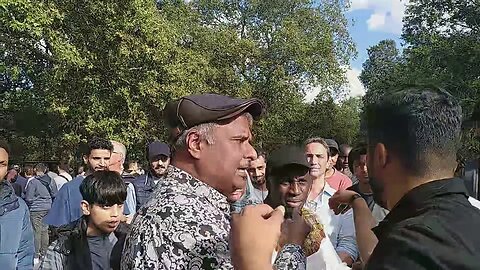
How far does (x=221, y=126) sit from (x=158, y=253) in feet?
1.67

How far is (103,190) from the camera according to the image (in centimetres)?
413

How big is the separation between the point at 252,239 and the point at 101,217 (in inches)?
93.9

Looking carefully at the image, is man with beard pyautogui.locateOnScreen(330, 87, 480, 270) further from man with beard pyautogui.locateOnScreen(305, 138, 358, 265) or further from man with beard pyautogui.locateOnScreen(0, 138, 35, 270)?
man with beard pyautogui.locateOnScreen(0, 138, 35, 270)

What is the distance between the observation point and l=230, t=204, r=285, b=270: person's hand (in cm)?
187

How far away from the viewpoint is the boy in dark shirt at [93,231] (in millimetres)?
3844

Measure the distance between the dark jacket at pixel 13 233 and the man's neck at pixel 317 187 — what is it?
83.7 inches

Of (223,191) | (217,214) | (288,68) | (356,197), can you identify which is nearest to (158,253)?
(217,214)

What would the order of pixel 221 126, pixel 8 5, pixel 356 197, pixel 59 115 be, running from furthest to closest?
pixel 59 115
pixel 8 5
pixel 356 197
pixel 221 126

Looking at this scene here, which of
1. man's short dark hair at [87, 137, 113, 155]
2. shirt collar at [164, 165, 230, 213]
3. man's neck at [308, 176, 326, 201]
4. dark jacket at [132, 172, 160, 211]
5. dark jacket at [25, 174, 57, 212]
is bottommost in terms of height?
dark jacket at [25, 174, 57, 212]

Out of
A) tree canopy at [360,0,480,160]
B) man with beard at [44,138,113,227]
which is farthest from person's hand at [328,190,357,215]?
tree canopy at [360,0,480,160]

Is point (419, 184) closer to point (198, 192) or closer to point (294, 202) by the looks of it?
point (198, 192)

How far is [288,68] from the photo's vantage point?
3262 cm

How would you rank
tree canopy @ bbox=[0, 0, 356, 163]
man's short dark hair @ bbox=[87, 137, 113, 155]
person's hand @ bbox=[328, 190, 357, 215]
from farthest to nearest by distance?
tree canopy @ bbox=[0, 0, 356, 163] → man's short dark hair @ bbox=[87, 137, 113, 155] → person's hand @ bbox=[328, 190, 357, 215]

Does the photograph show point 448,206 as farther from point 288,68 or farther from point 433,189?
point 288,68
